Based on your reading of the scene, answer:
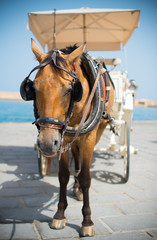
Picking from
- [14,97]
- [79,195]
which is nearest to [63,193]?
[79,195]

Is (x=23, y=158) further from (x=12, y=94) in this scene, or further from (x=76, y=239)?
(x=12, y=94)

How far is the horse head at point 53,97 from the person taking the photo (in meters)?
1.75

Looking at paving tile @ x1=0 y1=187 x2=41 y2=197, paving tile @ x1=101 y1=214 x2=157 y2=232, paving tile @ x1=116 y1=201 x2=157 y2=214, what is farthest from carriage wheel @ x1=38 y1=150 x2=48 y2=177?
paving tile @ x1=101 y1=214 x2=157 y2=232

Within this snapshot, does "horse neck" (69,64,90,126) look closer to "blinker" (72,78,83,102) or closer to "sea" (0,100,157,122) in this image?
"blinker" (72,78,83,102)

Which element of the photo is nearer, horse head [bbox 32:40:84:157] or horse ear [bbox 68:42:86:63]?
horse head [bbox 32:40:84:157]

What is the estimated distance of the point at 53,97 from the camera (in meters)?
1.77

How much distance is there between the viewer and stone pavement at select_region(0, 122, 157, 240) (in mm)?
2197

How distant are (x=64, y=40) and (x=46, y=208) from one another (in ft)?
15.6

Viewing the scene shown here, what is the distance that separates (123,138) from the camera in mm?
4586

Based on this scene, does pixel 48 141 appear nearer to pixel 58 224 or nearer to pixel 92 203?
pixel 58 224

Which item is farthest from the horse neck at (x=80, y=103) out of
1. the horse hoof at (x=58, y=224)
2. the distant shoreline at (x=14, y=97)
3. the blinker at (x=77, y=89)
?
the distant shoreline at (x=14, y=97)

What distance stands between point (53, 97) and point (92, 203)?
169 centimetres

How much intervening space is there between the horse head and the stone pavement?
952 millimetres

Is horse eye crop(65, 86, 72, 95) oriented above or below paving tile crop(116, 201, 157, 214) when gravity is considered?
above
